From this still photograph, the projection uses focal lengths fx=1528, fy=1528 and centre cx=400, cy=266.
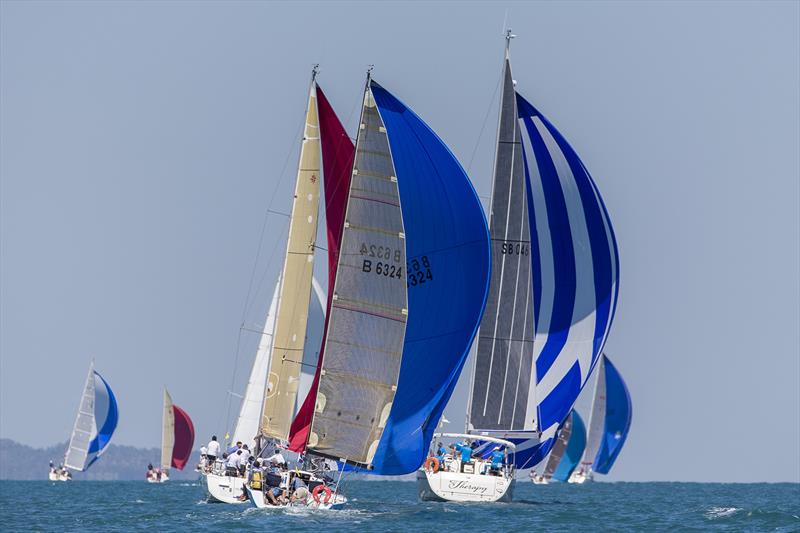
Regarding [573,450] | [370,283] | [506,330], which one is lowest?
[573,450]

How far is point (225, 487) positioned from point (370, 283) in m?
8.73

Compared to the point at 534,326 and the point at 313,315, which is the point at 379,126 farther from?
the point at 313,315

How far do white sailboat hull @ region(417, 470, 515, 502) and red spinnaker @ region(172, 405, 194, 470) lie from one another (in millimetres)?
54354

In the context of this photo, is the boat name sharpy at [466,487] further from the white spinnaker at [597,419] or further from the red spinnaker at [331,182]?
the white spinnaker at [597,419]

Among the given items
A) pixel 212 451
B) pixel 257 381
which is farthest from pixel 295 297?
pixel 257 381

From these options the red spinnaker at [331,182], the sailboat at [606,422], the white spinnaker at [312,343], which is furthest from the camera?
the sailboat at [606,422]

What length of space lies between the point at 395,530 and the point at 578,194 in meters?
13.4

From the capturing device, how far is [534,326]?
135ft

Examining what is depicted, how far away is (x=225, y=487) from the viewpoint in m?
38.3

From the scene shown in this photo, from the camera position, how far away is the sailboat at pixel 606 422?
88812 millimetres

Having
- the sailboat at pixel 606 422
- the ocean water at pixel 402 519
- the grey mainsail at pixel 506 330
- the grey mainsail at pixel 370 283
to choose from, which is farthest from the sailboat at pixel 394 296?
the sailboat at pixel 606 422

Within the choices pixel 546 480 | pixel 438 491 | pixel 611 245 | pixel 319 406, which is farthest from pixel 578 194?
pixel 546 480

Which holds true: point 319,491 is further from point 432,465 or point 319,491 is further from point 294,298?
point 294,298

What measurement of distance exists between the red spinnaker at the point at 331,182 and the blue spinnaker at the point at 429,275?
15.1 feet
